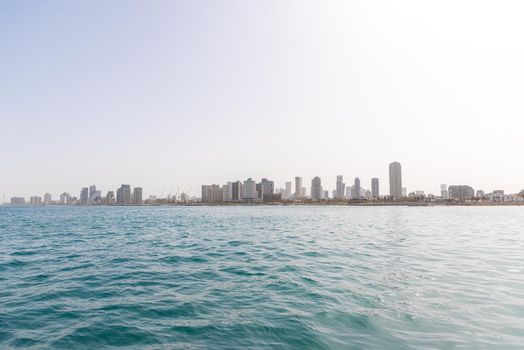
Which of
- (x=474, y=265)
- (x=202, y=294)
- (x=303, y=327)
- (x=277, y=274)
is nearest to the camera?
(x=303, y=327)

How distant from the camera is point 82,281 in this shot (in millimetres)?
18219

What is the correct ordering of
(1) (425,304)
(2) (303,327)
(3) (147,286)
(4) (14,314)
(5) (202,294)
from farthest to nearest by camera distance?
1. (3) (147,286)
2. (5) (202,294)
3. (1) (425,304)
4. (4) (14,314)
5. (2) (303,327)

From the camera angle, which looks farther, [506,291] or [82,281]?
[82,281]

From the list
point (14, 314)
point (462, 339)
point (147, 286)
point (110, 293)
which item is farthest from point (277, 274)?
point (14, 314)

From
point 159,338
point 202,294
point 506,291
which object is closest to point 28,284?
point 202,294

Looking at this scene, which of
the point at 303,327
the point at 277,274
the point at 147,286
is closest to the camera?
the point at 303,327

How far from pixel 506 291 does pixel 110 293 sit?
19847 mm

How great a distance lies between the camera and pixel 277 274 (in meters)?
19.7

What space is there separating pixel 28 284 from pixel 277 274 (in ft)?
47.2

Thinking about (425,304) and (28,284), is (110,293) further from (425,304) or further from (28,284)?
(425,304)

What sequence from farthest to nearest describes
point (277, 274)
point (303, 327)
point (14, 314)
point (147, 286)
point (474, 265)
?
1. point (474, 265)
2. point (277, 274)
3. point (147, 286)
4. point (14, 314)
5. point (303, 327)

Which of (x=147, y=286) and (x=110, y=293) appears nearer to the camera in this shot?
(x=110, y=293)

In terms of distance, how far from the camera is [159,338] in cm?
1029

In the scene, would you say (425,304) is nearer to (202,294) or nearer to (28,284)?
(202,294)
